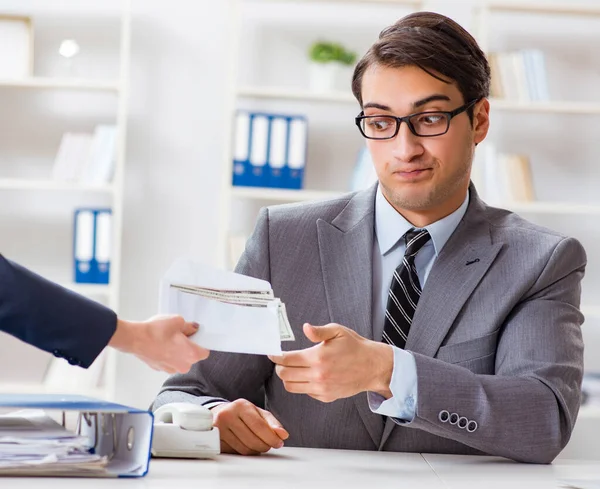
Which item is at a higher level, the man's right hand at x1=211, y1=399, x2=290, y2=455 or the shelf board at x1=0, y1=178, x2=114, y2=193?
the shelf board at x1=0, y1=178, x2=114, y2=193

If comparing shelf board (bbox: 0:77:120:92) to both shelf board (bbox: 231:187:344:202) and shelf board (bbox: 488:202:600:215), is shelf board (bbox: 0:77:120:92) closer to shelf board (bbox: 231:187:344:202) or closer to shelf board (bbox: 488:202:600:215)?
shelf board (bbox: 231:187:344:202)

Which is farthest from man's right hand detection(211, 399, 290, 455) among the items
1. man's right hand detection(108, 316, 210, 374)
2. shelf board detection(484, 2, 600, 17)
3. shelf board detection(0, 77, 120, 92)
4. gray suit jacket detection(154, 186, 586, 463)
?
shelf board detection(484, 2, 600, 17)

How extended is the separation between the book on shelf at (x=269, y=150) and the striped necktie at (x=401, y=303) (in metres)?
2.00

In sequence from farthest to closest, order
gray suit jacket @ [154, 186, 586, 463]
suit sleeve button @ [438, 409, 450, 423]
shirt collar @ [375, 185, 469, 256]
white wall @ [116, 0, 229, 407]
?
white wall @ [116, 0, 229, 407] < shirt collar @ [375, 185, 469, 256] < gray suit jacket @ [154, 186, 586, 463] < suit sleeve button @ [438, 409, 450, 423]

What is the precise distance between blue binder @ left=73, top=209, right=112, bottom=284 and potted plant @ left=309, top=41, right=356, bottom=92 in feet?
3.59

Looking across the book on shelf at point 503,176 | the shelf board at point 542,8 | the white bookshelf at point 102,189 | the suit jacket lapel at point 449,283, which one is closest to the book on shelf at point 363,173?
the book on shelf at point 503,176

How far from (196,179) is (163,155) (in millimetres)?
188

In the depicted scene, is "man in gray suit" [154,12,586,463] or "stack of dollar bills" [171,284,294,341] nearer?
"stack of dollar bills" [171,284,294,341]

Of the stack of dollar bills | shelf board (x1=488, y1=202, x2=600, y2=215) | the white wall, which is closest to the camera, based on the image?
the stack of dollar bills

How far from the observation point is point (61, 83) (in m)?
3.92

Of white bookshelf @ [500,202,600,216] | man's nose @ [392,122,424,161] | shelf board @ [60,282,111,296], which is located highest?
man's nose @ [392,122,424,161]

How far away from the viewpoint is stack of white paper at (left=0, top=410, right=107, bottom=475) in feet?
4.36

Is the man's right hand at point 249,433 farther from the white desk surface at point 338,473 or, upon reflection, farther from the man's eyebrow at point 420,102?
the man's eyebrow at point 420,102

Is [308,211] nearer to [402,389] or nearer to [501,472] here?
[402,389]
